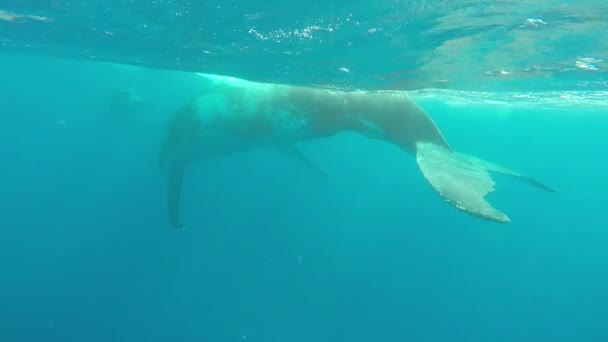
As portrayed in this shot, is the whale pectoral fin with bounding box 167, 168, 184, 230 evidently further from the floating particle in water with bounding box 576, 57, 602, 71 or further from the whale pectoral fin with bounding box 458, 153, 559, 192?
the floating particle in water with bounding box 576, 57, 602, 71

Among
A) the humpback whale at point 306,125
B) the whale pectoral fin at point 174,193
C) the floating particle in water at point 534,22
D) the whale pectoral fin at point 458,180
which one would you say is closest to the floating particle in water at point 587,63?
the floating particle in water at point 534,22

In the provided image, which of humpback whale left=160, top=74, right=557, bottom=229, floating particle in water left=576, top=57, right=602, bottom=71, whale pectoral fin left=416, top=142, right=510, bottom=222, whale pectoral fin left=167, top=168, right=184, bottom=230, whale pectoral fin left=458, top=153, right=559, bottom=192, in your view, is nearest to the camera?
whale pectoral fin left=416, top=142, right=510, bottom=222

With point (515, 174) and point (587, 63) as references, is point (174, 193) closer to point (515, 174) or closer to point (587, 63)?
point (515, 174)

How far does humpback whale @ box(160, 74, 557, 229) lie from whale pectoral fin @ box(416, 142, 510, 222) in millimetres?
20

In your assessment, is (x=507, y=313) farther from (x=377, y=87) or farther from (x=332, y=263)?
(x=377, y=87)

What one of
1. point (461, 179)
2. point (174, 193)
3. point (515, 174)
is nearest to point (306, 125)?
point (515, 174)

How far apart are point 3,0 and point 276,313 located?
862 inches

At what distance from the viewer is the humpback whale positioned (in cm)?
780

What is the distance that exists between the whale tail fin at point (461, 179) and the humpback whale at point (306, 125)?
0.02 m

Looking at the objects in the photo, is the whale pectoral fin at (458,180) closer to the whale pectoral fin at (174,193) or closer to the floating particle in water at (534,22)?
the floating particle in water at (534,22)

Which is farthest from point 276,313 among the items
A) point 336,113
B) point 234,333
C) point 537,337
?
point 537,337

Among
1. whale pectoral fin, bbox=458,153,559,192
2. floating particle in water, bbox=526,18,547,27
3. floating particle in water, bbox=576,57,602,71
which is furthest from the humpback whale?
floating particle in water, bbox=576,57,602,71

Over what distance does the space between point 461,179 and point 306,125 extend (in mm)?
5331

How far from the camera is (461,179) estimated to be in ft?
20.0
